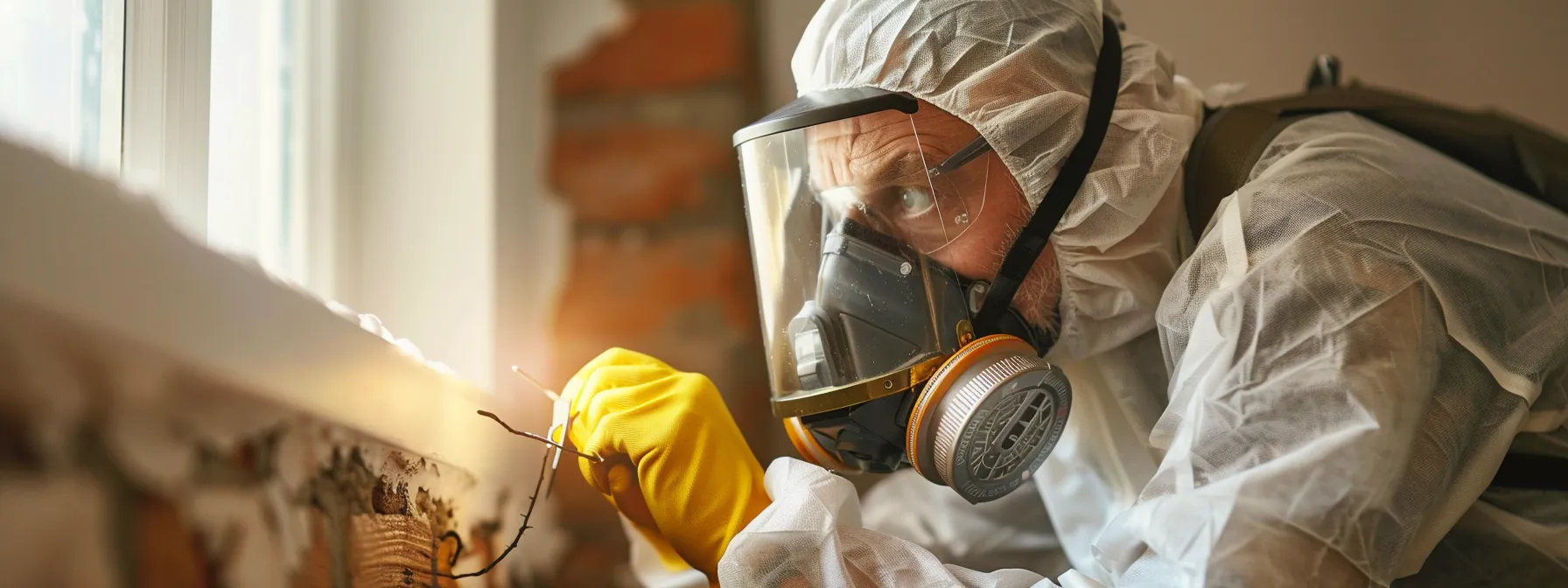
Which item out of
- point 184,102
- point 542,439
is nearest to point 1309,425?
point 542,439

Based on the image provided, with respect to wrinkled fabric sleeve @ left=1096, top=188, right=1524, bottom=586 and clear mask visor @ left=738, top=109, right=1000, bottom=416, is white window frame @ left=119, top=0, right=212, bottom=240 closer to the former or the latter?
clear mask visor @ left=738, top=109, right=1000, bottom=416

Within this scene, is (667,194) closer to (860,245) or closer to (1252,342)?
(860,245)

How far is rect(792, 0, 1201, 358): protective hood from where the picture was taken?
1.03 m

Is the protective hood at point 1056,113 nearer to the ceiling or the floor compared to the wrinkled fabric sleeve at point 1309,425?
nearer to the ceiling

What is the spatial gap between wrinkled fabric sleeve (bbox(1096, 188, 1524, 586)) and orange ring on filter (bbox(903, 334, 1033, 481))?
0.18 meters

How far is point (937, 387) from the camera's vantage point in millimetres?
949

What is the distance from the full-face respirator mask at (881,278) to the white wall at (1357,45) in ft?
2.07

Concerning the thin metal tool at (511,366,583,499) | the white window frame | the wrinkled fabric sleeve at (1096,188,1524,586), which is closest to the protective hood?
the wrinkled fabric sleeve at (1096,188,1524,586)

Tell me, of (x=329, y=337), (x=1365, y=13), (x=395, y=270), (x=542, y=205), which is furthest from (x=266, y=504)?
(x=1365, y=13)

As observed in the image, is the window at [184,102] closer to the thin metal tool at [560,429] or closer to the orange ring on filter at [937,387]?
the thin metal tool at [560,429]

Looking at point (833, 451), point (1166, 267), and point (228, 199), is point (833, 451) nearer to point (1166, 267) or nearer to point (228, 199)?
point (1166, 267)

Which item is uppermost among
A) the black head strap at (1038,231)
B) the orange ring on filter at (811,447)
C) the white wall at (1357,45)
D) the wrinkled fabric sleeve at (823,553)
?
the white wall at (1357,45)

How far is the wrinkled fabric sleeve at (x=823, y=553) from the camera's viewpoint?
0.80 m

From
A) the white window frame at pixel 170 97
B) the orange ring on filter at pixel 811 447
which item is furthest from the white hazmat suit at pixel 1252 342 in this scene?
the white window frame at pixel 170 97
